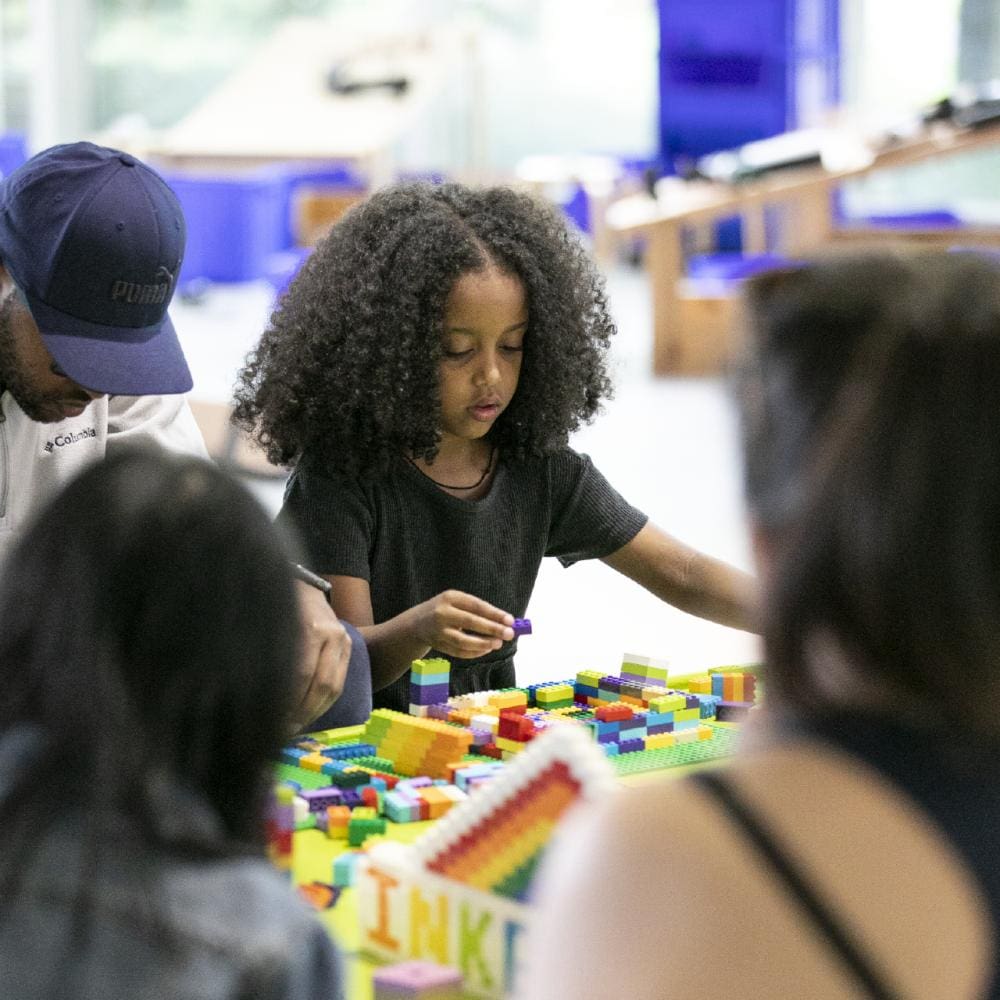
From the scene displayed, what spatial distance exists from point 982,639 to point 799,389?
0.46ft

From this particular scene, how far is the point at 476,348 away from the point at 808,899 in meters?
1.41

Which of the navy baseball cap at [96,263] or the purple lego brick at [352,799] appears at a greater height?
the navy baseball cap at [96,263]

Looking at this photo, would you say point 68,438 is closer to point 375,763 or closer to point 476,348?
point 476,348

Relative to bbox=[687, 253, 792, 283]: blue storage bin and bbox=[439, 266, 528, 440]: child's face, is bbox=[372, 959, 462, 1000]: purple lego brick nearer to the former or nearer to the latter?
bbox=[439, 266, 528, 440]: child's face

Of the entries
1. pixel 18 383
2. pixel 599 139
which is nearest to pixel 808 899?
pixel 18 383

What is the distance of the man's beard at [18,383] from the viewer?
1.80 metres

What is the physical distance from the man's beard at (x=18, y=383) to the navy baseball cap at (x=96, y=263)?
0.05 m

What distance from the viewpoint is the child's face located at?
2.09m

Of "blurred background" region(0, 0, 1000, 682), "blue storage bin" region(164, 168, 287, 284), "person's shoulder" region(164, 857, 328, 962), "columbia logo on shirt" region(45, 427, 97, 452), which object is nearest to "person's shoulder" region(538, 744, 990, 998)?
"person's shoulder" region(164, 857, 328, 962)

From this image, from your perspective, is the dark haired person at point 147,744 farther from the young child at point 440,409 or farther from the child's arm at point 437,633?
the young child at point 440,409

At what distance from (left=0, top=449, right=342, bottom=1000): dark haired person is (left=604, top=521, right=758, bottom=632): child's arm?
1288mm

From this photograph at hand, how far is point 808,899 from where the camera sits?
0.75 m

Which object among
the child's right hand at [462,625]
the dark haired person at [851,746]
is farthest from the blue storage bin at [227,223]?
the dark haired person at [851,746]

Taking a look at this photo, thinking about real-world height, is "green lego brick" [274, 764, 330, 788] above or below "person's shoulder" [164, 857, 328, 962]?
below
